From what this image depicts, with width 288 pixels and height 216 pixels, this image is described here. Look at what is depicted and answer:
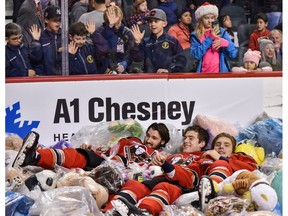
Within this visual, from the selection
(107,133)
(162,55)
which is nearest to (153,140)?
(107,133)

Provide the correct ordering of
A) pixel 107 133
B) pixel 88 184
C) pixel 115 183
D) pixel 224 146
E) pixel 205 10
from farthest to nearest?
pixel 205 10 < pixel 107 133 < pixel 224 146 < pixel 115 183 < pixel 88 184

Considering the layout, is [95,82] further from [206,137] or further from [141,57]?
[206,137]

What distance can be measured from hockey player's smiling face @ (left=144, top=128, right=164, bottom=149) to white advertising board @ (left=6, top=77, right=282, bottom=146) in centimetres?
17

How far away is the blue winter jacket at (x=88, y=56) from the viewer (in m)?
5.82

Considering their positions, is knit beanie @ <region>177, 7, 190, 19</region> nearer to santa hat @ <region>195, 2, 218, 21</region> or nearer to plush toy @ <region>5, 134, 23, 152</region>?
santa hat @ <region>195, 2, 218, 21</region>

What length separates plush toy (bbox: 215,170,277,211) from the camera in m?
4.79

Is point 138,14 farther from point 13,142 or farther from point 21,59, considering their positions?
Answer: point 13,142

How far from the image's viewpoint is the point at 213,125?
5.71 metres

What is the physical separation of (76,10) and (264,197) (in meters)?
1.95

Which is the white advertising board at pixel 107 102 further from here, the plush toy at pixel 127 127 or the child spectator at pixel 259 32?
the child spectator at pixel 259 32

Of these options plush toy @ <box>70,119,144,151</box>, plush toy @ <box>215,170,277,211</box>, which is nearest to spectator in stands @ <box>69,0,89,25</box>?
plush toy @ <box>70,119,144,151</box>

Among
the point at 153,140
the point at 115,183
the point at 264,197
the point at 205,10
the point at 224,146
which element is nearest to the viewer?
the point at 264,197

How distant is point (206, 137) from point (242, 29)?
827 mm

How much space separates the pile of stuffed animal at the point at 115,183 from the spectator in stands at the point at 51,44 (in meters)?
0.50
